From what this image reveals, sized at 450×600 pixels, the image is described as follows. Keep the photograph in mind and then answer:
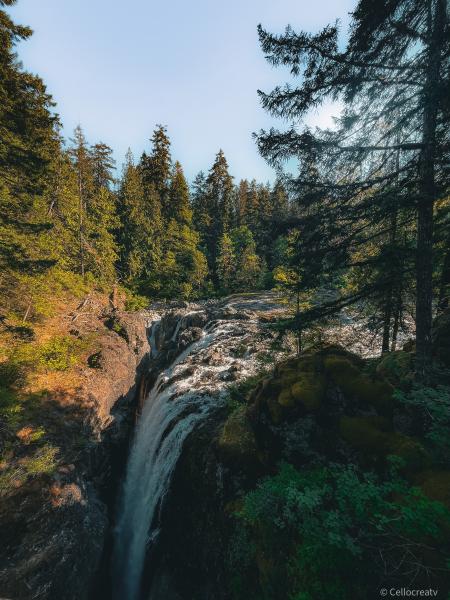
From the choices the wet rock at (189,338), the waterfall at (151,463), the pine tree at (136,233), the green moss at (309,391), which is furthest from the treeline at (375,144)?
the pine tree at (136,233)

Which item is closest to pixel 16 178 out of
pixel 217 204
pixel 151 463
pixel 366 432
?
pixel 151 463

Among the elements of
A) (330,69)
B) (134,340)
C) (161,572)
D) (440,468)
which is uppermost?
(330,69)

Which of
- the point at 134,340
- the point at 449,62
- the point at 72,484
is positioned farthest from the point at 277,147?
the point at 134,340

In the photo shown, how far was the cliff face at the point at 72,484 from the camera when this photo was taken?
6867 mm

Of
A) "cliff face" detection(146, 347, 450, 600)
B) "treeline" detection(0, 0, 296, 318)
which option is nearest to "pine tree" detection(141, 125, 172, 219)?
"treeline" detection(0, 0, 296, 318)

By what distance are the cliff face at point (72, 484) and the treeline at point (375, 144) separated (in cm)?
912

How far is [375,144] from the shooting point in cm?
600

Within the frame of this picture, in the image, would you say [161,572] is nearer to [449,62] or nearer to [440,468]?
[440,468]

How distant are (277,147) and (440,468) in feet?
23.9

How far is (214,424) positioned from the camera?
338 inches

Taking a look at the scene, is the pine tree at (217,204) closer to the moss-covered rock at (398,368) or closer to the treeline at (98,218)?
the treeline at (98,218)

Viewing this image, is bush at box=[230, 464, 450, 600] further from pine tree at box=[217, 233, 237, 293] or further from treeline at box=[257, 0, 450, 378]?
pine tree at box=[217, 233, 237, 293]

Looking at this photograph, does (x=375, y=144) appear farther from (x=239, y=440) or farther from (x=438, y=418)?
(x=239, y=440)

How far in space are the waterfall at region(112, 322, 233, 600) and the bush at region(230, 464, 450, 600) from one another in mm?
4223
